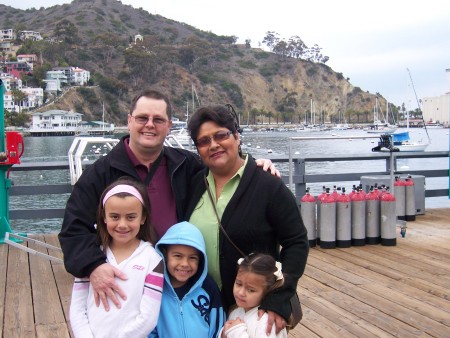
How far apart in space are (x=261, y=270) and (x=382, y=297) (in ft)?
6.77

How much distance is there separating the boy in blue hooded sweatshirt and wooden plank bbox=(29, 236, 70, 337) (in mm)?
1361

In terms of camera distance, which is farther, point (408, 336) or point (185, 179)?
point (408, 336)

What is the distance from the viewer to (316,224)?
17.1 feet

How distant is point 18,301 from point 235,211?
233 cm

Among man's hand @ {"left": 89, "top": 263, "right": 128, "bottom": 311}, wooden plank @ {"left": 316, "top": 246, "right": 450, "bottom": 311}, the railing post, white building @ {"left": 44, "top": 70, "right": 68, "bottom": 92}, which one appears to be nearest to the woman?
man's hand @ {"left": 89, "top": 263, "right": 128, "bottom": 311}

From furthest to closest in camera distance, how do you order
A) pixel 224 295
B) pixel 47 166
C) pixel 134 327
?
1. pixel 47 166
2. pixel 224 295
3. pixel 134 327

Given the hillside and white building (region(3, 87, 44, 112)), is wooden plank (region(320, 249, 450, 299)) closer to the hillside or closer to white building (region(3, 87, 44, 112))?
the hillside

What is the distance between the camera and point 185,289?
6.46 ft

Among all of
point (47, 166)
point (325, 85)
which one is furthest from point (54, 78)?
point (47, 166)

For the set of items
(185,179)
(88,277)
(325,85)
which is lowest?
(88,277)

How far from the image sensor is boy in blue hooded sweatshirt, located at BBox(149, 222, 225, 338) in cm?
192

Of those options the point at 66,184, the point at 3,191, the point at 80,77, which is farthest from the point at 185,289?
the point at 80,77

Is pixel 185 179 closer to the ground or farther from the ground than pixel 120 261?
farther from the ground

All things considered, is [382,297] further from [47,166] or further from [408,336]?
[47,166]
